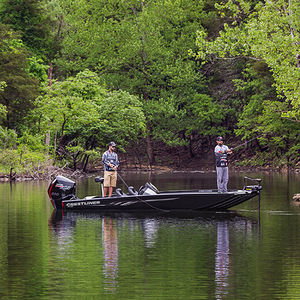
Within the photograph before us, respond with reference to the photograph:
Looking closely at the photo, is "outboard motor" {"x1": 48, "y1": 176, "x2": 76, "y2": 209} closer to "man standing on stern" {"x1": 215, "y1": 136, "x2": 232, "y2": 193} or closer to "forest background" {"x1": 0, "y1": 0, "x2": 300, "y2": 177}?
"man standing on stern" {"x1": 215, "y1": 136, "x2": 232, "y2": 193}

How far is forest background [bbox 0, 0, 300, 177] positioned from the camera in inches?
1971

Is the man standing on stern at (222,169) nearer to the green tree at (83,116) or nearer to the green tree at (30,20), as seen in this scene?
the green tree at (83,116)

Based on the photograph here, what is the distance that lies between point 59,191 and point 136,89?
1583 inches

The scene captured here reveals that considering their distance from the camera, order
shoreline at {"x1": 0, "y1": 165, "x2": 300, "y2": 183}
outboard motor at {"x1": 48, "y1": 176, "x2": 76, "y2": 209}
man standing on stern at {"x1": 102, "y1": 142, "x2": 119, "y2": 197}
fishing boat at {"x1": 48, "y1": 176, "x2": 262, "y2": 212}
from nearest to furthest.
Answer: fishing boat at {"x1": 48, "y1": 176, "x2": 262, "y2": 212}
outboard motor at {"x1": 48, "y1": 176, "x2": 76, "y2": 209}
man standing on stern at {"x1": 102, "y1": 142, "x2": 119, "y2": 197}
shoreline at {"x1": 0, "y1": 165, "x2": 300, "y2": 183}

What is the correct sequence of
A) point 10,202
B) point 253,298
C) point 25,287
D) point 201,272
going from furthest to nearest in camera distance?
point 10,202 < point 201,272 < point 25,287 < point 253,298

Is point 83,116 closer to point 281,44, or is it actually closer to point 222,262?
point 281,44

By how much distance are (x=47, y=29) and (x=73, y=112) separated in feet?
50.8

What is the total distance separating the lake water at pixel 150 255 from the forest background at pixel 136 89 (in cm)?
2662

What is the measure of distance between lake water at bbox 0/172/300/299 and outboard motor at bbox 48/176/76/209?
1.83 feet

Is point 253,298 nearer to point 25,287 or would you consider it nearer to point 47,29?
point 25,287

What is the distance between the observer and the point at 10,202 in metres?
26.7

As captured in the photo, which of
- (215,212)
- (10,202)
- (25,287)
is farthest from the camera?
(10,202)

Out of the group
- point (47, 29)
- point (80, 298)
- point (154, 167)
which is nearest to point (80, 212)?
point (80, 298)

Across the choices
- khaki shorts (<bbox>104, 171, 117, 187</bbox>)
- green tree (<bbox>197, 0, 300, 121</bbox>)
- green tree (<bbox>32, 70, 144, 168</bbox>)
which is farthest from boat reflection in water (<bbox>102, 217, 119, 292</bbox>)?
green tree (<bbox>32, 70, 144, 168</bbox>)
